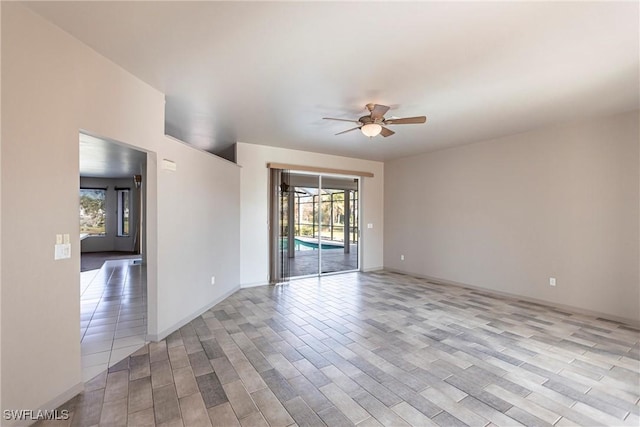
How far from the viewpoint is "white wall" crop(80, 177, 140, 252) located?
1016 centimetres

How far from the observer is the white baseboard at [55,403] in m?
1.81

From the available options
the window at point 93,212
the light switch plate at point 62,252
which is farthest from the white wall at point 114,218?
the light switch plate at point 62,252

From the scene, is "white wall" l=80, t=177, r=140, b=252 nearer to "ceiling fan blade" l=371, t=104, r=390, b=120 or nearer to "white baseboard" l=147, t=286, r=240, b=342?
"white baseboard" l=147, t=286, r=240, b=342

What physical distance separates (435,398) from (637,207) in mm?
3850

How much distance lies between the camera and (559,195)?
14.4 feet

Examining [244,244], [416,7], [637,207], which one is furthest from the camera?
[244,244]

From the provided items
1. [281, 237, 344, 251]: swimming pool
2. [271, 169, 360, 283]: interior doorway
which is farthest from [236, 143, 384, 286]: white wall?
[281, 237, 344, 251]: swimming pool

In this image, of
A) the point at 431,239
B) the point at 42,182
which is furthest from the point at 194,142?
the point at 431,239

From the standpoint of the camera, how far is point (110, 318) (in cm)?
390

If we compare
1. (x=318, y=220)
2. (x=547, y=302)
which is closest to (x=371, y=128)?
(x=318, y=220)

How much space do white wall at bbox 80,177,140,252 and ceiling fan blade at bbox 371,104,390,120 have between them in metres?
9.84

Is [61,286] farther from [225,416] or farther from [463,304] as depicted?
[463,304]

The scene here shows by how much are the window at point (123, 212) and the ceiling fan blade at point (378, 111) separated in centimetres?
1029

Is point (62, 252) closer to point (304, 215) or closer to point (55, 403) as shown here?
point (55, 403)
